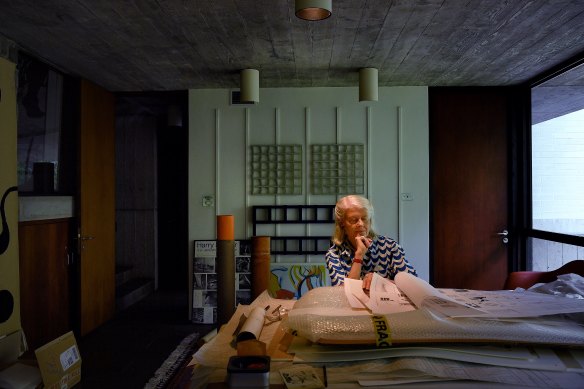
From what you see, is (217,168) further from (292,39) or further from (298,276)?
(292,39)

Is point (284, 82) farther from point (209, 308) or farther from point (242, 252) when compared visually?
point (209, 308)

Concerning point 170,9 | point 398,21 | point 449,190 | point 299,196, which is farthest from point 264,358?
point 449,190

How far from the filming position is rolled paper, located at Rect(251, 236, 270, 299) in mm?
1514

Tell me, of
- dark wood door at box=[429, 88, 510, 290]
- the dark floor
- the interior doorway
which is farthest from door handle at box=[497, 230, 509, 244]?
the interior doorway

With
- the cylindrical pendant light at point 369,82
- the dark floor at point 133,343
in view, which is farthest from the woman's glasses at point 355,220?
the cylindrical pendant light at point 369,82

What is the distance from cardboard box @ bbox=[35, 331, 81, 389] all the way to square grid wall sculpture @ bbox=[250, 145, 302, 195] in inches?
143

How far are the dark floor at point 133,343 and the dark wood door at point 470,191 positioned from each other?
9.64ft

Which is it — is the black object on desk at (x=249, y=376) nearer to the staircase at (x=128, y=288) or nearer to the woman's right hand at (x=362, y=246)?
the woman's right hand at (x=362, y=246)

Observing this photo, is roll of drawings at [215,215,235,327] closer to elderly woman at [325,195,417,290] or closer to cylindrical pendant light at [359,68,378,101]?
elderly woman at [325,195,417,290]

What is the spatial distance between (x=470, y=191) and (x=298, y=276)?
2.28 meters

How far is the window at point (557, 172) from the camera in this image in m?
4.19

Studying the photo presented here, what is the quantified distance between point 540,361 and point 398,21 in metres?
2.91

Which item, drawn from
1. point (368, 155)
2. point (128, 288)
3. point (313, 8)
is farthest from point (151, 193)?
point (313, 8)

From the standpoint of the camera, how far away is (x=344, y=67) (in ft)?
14.7
